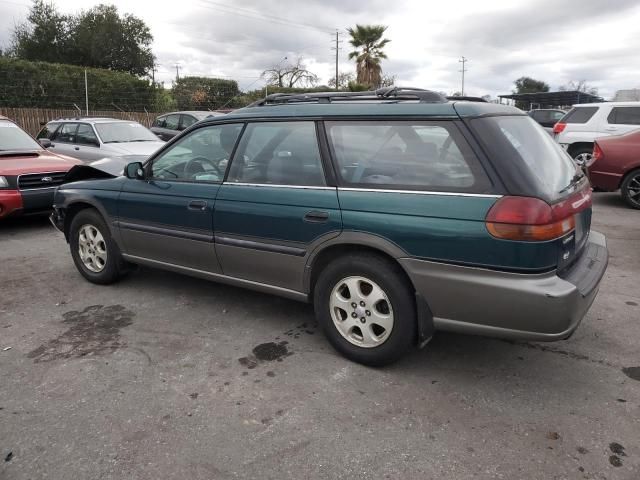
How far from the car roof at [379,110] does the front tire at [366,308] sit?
2.94ft

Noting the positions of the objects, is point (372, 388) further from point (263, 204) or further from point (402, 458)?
point (263, 204)

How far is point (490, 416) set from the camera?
272 centimetres

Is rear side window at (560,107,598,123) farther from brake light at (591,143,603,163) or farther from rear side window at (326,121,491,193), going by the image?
rear side window at (326,121,491,193)

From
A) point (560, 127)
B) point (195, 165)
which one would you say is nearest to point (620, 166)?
point (560, 127)

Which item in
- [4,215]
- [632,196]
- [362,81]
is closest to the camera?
[4,215]

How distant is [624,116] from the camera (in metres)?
10.5

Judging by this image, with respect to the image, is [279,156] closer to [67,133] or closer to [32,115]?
[67,133]

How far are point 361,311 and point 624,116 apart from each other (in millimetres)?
9971

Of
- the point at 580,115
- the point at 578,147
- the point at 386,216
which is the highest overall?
the point at 580,115

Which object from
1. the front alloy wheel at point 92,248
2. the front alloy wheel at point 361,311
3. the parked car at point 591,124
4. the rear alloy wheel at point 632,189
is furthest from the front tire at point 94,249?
the parked car at point 591,124

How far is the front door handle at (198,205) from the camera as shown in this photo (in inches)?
148

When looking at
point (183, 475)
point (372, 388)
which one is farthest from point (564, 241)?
point (183, 475)

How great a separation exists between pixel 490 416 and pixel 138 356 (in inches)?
87.5

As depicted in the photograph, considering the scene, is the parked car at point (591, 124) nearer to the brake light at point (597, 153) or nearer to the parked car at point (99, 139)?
the brake light at point (597, 153)
